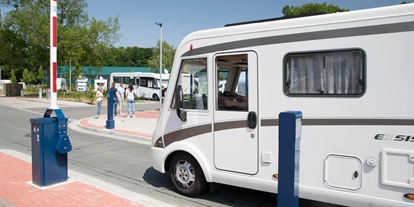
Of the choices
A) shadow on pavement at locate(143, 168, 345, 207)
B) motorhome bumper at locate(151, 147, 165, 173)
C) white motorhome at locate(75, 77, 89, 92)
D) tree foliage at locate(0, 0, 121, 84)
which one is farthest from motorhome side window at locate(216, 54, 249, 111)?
white motorhome at locate(75, 77, 89, 92)

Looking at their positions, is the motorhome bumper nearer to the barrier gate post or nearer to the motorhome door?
the motorhome door

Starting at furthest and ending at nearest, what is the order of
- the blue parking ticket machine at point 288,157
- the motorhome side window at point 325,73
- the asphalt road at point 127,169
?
the asphalt road at point 127,169 < the motorhome side window at point 325,73 < the blue parking ticket machine at point 288,157

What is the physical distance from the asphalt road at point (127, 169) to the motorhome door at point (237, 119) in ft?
2.84

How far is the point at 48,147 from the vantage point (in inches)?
203

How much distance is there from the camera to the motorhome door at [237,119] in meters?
4.27

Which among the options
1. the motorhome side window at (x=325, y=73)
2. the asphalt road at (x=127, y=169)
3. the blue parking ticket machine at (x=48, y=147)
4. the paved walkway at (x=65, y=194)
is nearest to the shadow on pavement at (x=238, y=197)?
the asphalt road at (x=127, y=169)

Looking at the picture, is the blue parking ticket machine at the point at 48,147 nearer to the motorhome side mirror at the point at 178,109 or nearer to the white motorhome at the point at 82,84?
the motorhome side mirror at the point at 178,109

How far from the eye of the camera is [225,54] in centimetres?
457

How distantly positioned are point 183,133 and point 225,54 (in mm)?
1374

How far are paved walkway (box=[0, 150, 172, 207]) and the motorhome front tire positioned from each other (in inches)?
19.3

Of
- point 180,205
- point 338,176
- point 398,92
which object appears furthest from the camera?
point 180,205

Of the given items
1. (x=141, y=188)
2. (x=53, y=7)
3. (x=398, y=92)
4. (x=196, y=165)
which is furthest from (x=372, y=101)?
(x=53, y=7)

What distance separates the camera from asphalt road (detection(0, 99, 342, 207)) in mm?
Result: 5039

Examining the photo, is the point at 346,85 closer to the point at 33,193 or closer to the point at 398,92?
the point at 398,92
